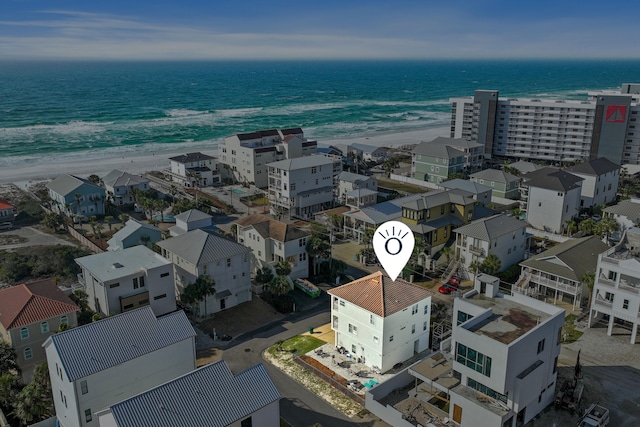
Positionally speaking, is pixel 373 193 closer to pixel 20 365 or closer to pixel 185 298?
pixel 185 298

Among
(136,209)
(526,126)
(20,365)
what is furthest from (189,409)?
(526,126)

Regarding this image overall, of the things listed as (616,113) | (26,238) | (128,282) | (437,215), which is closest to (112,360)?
(128,282)

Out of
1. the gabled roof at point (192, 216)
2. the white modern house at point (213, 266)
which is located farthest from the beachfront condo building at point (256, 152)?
the white modern house at point (213, 266)

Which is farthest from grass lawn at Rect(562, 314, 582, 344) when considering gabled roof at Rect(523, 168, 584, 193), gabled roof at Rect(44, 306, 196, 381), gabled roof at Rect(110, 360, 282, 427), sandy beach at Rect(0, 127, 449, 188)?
sandy beach at Rect(0, 127, 449, 188)

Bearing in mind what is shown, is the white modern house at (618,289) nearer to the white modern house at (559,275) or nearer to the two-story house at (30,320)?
the white modern house at (559,275)

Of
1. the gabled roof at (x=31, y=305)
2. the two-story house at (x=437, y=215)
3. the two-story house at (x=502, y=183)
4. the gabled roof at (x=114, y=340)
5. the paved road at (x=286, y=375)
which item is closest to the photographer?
the gabled roof at (x=114, y=340)
